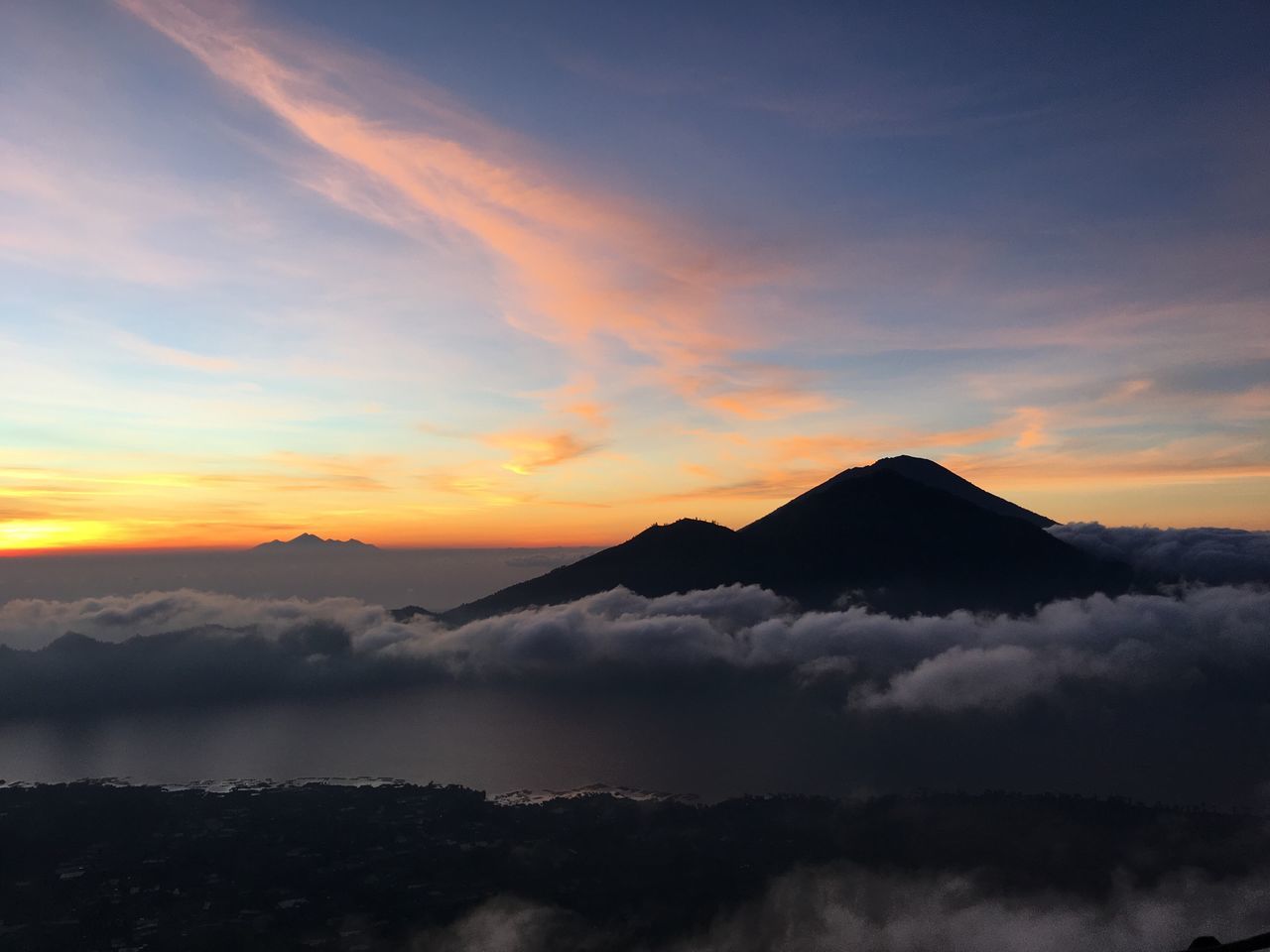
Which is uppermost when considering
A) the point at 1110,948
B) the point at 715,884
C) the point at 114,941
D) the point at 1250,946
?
the point at 1250,946

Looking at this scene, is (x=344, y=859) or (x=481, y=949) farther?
(x=344, y=859)

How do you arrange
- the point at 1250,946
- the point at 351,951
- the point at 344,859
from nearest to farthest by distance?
the point at 1250,946 < the point at 351,951 < the point at 344,859

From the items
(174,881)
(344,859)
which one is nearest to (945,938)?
(344,859)

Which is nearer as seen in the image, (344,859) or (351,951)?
(351,951)

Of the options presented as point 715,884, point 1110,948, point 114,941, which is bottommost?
point 1110,948

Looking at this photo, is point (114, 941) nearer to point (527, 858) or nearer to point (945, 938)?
point (527, 858)

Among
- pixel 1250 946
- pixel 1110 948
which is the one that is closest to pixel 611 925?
pixel 1110 948

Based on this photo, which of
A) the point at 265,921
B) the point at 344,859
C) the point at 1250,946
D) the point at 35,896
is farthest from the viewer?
the point at 344,859

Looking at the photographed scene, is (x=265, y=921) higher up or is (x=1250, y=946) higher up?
(x=1250, y=946)

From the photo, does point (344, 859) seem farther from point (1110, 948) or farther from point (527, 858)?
point (1110, 948)
